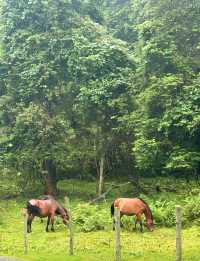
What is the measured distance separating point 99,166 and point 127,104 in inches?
195

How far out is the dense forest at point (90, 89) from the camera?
27.4 meters

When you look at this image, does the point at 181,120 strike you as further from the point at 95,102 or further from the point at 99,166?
the point at 99,166

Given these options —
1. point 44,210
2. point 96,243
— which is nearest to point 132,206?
point 44,210

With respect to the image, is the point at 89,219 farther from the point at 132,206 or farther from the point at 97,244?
the point at 97,244

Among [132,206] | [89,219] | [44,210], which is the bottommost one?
[89,219]

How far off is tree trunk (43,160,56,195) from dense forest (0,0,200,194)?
0.07 m

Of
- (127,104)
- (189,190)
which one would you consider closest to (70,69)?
(127,104)

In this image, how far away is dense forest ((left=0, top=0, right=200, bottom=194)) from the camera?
27438 mm

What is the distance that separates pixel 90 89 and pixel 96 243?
43.1 ft

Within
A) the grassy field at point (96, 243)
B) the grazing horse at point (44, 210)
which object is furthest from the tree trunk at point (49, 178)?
the grazing horse at point (44, 210)

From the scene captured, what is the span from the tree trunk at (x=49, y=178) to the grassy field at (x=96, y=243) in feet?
22.0

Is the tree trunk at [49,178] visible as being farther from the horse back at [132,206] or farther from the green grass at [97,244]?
the horse back at [132,206]

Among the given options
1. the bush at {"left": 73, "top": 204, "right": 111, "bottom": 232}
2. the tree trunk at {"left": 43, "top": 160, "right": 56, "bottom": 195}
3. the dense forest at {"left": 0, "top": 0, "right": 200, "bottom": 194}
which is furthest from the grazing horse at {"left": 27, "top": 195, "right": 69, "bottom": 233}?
the tree trunk at {"left": 43, "top": 160, "right": 56, "bottom": 195}

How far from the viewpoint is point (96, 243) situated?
1802 centimetres
